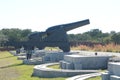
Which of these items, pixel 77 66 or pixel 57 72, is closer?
pixel 57 72

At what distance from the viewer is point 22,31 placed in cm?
10881

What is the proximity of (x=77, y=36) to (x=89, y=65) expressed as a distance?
3459 inches

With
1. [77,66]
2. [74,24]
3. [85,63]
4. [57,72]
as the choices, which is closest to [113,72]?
[57,72]

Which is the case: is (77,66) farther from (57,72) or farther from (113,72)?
(113,72)

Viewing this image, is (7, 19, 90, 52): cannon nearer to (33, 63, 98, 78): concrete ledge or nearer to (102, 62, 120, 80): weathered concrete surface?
(33, 63, 98, 78): concrete ledge

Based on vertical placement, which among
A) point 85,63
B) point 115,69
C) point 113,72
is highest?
point 85,63

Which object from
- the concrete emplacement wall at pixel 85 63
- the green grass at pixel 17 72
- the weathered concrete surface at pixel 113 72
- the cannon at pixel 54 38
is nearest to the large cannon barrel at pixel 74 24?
the cannon at pixel 54 38

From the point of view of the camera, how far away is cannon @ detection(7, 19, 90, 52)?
109 feet

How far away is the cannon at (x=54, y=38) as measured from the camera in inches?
1307

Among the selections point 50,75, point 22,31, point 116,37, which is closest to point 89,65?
point 50,75

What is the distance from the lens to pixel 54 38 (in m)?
33.6

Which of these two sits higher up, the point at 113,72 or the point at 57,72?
the point at 113,72

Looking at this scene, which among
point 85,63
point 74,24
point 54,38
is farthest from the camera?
point 54,38

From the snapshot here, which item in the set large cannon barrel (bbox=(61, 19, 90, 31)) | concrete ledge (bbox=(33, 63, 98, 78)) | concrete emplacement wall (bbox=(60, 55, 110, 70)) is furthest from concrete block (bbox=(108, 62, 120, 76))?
large cannon barrel (bbox=(61, 19, 90, 31))
